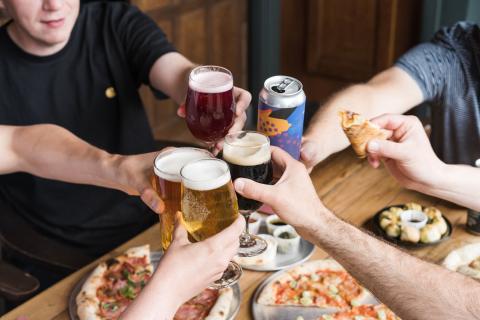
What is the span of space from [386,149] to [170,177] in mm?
648

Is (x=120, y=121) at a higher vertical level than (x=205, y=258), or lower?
lower

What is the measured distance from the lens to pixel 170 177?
1.33 m

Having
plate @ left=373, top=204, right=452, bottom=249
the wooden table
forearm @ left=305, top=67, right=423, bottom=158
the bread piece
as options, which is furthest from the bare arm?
the bread piece

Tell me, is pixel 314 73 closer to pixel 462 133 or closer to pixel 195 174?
pixel 462 133

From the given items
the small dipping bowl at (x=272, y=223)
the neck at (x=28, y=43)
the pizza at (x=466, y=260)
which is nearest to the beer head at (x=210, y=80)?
the small dipping bowl at (x=272, y=223)

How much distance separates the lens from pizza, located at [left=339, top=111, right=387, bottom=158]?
1.61 metres

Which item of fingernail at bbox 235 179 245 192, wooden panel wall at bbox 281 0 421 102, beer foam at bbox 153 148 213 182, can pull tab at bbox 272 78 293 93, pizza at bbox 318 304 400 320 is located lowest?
wooden panel wall at bbox 281 0 421 102

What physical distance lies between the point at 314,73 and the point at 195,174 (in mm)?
Result: 3753

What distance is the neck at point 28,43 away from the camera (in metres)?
2.20

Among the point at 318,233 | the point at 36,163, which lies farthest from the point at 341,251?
the point at 36,163

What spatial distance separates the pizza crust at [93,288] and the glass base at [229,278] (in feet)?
0.94

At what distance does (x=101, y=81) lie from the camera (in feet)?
7.79

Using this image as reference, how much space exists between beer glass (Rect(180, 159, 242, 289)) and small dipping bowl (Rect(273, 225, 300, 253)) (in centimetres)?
54

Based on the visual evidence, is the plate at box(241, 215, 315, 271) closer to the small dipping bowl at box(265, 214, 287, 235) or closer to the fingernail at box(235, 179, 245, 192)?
the small dipping bowl at box(265, 214, 287, 235)
